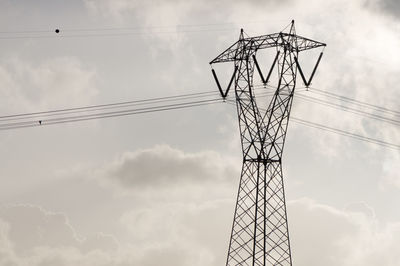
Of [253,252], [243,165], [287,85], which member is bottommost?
[253,252]

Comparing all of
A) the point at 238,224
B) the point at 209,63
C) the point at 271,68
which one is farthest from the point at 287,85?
the point at 238,224

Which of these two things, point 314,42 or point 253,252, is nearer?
point 253,252

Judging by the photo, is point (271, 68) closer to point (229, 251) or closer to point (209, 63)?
point (209, 63)

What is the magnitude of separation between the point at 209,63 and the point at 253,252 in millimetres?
16302

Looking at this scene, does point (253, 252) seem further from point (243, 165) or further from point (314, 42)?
point (314, 42)

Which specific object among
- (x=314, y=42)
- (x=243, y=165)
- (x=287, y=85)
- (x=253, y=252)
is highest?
(x=314, y=42)

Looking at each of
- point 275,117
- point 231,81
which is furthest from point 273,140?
point 231,81

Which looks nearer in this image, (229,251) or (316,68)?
(229,251)

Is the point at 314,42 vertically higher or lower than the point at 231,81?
higher

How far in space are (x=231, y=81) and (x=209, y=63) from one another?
8.43ft

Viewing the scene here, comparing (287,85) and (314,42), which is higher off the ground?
(314,42)

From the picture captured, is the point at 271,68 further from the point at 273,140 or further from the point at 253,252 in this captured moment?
the point at 253,252

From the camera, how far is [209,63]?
65.8 meters

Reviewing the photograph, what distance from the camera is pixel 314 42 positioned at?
66188 millimetres
